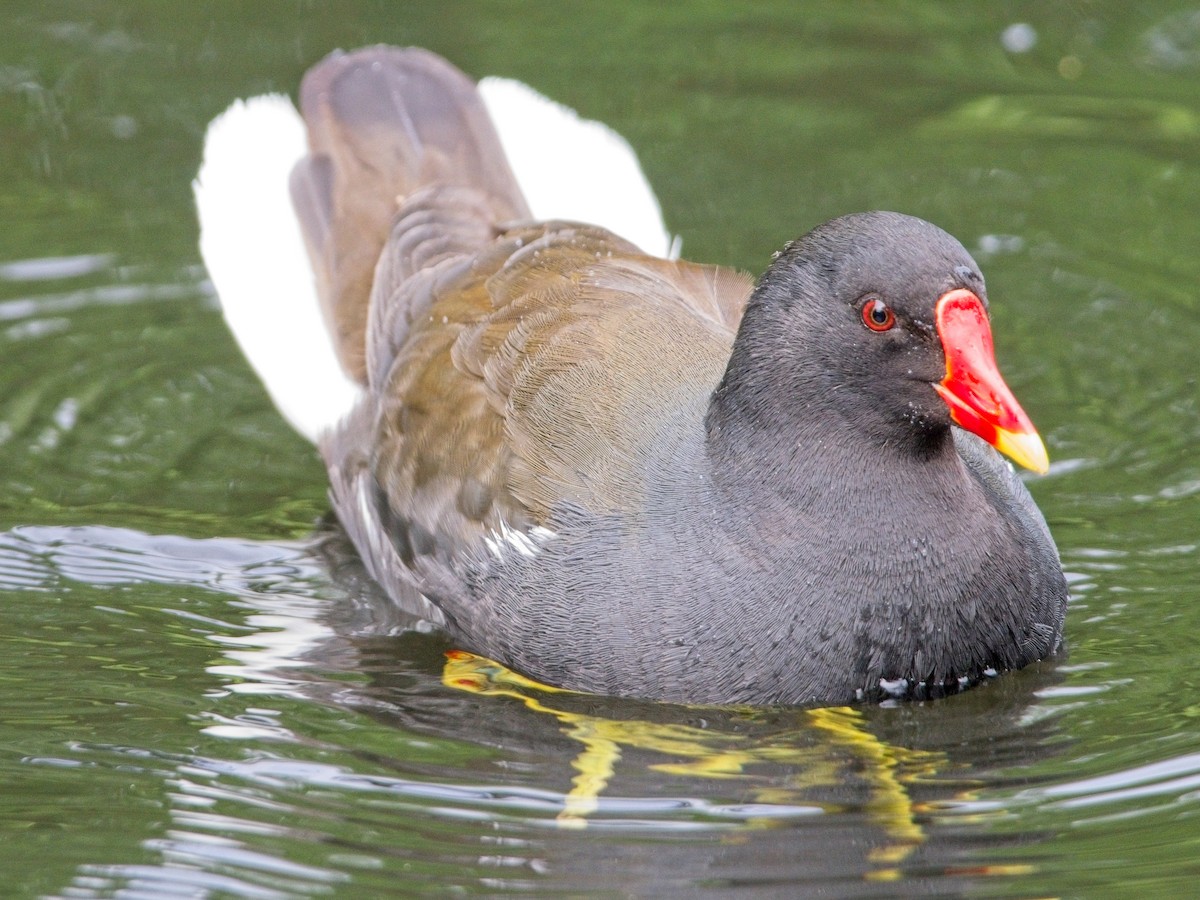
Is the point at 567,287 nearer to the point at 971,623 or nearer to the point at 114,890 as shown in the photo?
the point at 971,623

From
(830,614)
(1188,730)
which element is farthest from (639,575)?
(1188,730)

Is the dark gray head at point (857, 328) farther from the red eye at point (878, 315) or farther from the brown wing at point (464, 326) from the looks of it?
the brown wing at point (464, 326)

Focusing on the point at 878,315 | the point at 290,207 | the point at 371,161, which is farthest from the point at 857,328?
the point at 290,207

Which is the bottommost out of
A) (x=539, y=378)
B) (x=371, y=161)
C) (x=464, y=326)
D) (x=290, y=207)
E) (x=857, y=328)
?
(x=539, y=378)

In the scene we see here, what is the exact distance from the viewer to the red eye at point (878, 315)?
464 cm

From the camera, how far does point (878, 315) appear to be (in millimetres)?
4664

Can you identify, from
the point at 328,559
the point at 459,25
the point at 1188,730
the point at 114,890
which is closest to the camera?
the point at 114,890

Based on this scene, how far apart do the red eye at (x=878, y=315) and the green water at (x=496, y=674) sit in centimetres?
99

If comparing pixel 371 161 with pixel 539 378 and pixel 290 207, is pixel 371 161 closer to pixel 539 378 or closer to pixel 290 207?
pixel 290 207

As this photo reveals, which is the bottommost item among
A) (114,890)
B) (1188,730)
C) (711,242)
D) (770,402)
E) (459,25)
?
(114,890)

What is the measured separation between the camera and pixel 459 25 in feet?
30.3

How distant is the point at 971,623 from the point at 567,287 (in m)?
1.57

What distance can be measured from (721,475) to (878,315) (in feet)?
2.01

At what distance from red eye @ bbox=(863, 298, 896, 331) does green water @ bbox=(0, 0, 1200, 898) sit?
995 mm
